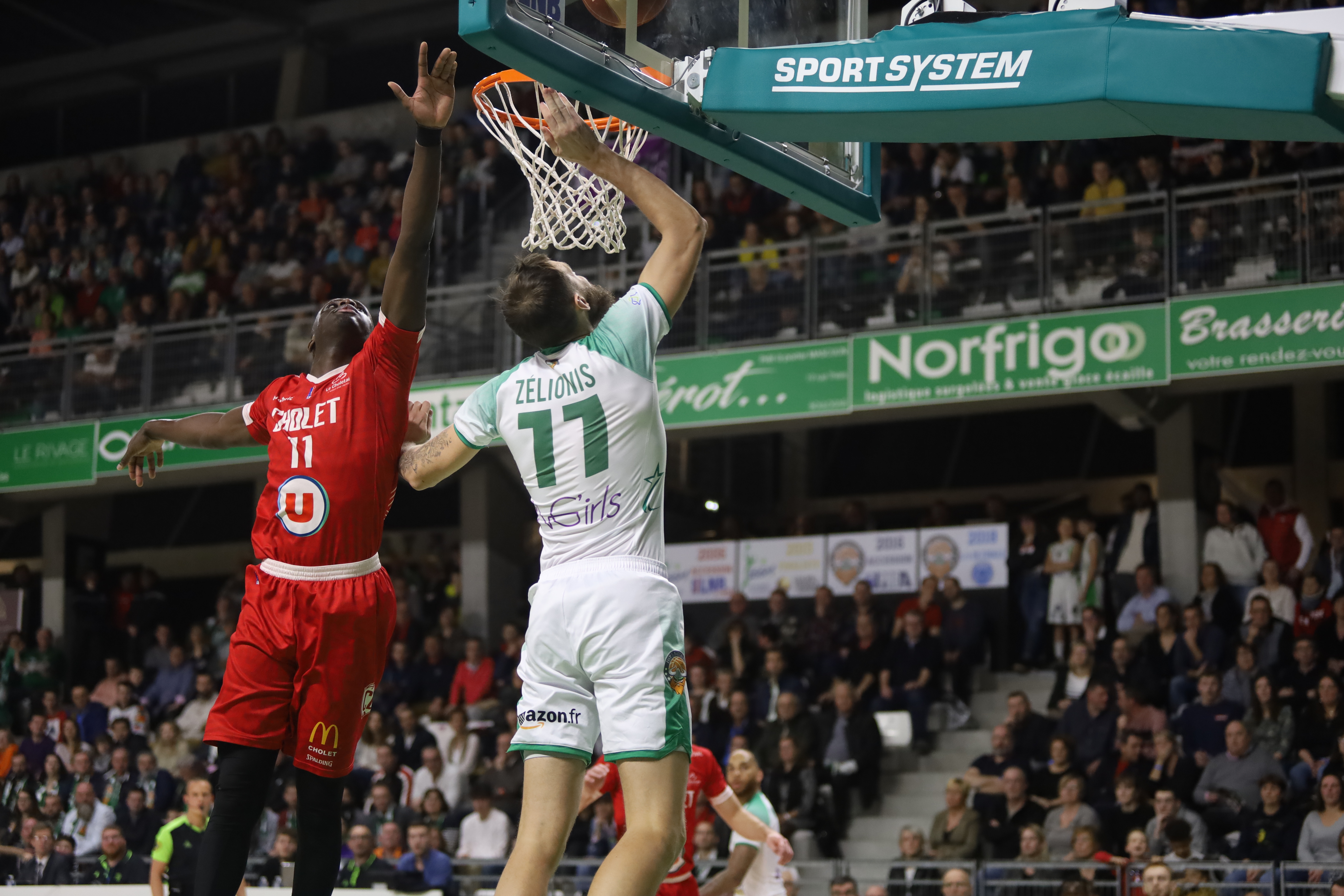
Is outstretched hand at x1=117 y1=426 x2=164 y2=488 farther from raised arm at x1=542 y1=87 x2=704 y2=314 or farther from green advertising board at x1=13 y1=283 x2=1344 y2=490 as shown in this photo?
green advertising board at x1=13 y1=283 x2=1344 y2=490

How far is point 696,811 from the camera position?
13.1 m

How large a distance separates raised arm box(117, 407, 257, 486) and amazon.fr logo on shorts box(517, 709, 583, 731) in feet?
5.03

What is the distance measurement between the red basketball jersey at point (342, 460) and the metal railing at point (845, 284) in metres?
10.3

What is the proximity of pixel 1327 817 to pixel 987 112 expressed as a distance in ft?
27.8

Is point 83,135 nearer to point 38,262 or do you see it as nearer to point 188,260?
point 38,262

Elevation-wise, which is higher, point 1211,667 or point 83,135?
point 83,135

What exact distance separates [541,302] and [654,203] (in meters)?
0.43

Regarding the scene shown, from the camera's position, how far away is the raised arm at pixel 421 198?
4855mm

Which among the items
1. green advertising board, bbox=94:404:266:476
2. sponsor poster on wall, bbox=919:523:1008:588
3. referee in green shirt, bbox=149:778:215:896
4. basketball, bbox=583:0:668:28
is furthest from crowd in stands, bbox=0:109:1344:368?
basketball, bbox=583:0:668:28

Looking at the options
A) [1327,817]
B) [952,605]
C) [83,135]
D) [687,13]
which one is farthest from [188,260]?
[687,13]

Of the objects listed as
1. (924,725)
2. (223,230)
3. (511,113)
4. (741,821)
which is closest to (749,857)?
(741,821)

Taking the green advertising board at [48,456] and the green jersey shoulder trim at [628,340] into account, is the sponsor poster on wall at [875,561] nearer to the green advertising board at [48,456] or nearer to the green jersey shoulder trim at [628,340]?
the green advertising board at [48,456]

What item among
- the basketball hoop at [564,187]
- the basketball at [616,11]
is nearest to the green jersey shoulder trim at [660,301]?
the basketball at [616,11]

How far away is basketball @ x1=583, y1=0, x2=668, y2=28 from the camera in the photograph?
5.21 metres
